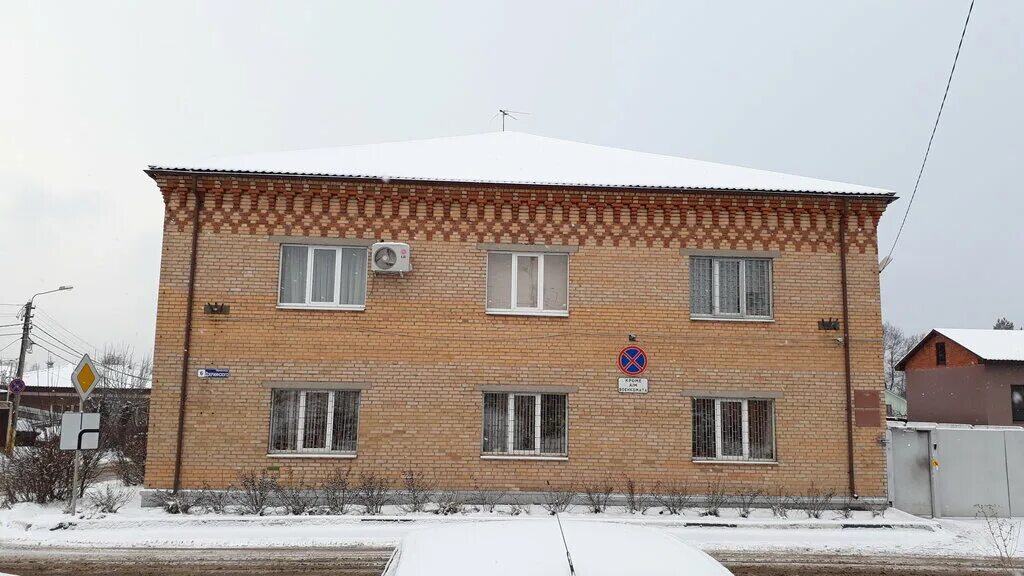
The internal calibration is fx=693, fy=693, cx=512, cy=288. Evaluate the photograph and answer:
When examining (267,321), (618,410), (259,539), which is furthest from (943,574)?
(267,321)

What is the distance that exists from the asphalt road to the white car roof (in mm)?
5993

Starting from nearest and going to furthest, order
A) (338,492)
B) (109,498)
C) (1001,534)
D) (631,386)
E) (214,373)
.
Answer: (1001,534) → (109,498) → (338,492) → (214,373) → (631,386)

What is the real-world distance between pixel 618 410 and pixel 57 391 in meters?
55.1

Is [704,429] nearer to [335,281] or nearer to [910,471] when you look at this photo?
[910,471]

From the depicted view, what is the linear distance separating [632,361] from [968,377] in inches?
1119

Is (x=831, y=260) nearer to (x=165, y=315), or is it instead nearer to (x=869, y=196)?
(x=869, y=196)

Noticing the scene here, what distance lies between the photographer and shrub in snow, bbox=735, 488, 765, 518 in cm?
1201

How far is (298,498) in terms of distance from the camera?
1162cm

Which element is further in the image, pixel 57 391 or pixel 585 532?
pixel 57 391

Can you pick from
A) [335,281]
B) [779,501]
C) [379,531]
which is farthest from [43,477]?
[779,501]

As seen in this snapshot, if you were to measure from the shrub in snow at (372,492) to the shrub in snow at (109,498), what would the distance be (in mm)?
4003

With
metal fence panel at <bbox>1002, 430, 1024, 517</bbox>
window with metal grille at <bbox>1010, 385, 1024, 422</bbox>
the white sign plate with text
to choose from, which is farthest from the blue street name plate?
window with metal grille at <bbox>1010, 385, 1024, 422</bbox>

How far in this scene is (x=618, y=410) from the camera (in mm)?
12523

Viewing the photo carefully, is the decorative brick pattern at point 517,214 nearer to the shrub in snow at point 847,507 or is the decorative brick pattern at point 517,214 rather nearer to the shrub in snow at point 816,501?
the shrub in snow at point 816,501
